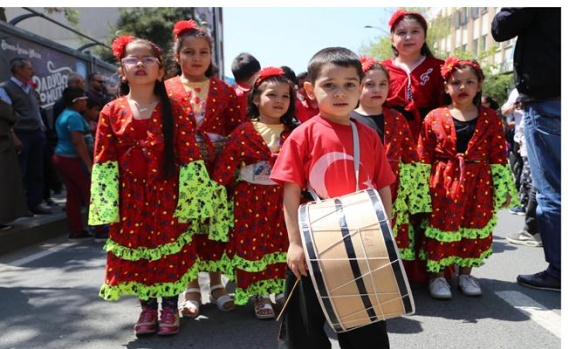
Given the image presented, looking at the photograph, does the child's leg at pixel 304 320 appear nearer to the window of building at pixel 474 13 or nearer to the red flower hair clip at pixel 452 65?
the red flower hair clip at pixel 452 65

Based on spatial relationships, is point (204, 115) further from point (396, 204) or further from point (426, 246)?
point (426, 246)

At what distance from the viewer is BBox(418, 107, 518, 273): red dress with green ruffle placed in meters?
3.62

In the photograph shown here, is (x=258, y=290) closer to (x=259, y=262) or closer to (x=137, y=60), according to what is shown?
(x=259, y=262)

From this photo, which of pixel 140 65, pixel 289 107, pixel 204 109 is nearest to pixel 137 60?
pixel 140 65

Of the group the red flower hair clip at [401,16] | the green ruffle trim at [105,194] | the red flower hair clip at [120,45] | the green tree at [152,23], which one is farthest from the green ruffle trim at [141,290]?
the green tree at [152,23]

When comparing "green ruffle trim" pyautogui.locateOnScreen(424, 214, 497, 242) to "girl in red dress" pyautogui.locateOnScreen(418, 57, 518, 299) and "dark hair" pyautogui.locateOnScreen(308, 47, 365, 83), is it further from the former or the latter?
"dark hair" pyautogui.locateOnScreen(308, 47, 365, 83)

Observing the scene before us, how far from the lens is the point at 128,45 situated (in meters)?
3.01

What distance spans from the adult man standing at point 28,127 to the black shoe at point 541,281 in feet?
18.7

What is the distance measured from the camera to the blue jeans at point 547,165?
351 cm

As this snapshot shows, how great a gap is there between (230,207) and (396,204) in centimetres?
114

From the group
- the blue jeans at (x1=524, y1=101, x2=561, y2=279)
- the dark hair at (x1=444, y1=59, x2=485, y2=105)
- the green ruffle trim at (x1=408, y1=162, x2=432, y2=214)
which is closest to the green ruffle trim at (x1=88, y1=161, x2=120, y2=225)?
the green ruffle trim at (x1=408, y1=162, x2=432, y2=214)

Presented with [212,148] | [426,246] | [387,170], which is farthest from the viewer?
[426,246]

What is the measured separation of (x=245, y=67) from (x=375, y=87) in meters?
1.65

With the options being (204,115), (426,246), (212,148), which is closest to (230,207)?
(212,148)
